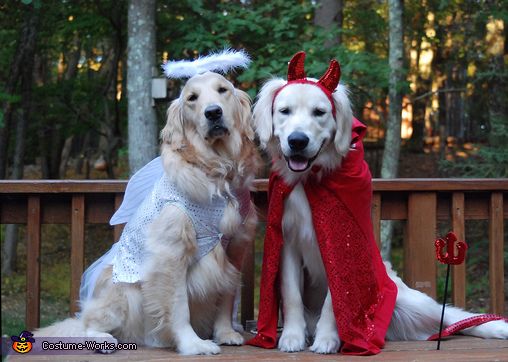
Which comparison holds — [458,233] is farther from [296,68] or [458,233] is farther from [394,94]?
[394,94]

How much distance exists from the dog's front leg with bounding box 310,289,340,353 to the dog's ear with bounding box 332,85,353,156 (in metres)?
0.65

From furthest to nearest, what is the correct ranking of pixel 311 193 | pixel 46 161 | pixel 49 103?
pixel 46 161 → pixel 49 103 → pixel 311 193

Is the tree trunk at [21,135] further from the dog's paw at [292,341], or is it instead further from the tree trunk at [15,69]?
the dog's paw at [292,341]

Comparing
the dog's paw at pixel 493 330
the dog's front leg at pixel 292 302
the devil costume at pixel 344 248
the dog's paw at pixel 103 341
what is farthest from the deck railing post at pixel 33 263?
the dog's paw at pixel 493 330

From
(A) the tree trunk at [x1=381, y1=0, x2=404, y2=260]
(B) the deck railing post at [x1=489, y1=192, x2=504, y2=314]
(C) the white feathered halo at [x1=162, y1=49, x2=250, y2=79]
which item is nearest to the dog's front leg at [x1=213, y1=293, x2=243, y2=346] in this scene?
(C) the white feathered halo at [x1=162, y1=49, x2=250, y2=79]

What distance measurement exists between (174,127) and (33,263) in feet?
3.55

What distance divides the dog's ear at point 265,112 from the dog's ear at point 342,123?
28 centimetres

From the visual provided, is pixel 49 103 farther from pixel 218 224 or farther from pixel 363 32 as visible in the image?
pixel 218 224

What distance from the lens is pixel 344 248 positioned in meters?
2.80

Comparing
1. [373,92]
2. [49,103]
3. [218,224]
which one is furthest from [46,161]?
[218,224]

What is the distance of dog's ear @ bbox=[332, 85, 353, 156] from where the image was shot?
2791 mm

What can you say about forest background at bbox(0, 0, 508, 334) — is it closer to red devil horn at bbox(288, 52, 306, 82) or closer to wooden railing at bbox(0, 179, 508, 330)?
wooden railing at bbox(0, 179, 508, 330)

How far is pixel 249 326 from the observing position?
11.1 feet

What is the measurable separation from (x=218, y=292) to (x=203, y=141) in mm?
696
